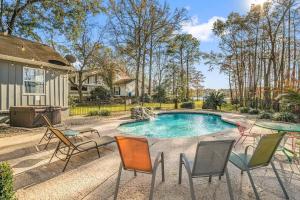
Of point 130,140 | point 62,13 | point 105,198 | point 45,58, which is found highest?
point 62,13

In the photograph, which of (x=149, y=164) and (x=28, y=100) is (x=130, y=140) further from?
(x=28, y=100)

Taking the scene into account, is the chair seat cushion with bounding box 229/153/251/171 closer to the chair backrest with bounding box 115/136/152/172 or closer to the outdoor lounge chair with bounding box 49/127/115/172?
the chair backrest with bounding box 115/136/152/172

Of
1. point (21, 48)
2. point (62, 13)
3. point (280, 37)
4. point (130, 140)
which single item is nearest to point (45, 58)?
point (21, 48)

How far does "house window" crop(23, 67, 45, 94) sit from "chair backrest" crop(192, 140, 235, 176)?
9380 mm

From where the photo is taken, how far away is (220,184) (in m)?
3.46

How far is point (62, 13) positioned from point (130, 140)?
551 inches

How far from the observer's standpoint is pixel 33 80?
10055 mm

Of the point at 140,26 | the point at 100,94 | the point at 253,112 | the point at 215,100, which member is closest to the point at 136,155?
the point at 253,112

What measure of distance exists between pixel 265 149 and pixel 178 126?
9404 millimetres

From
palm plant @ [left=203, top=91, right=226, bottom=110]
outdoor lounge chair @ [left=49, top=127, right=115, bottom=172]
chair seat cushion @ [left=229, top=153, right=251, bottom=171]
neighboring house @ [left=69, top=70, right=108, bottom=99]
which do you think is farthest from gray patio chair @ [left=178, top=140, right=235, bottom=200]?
neighboring house @ [left=69, top=70, right=108, bottom=99]

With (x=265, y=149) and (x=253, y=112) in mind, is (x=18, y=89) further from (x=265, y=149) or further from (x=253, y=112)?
(x=253, y=112)

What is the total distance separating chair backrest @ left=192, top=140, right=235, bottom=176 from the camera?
2.75m

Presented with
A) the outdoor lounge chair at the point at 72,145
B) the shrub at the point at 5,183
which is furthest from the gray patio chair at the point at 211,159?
the outdoor lounge chair at the point at 72,145

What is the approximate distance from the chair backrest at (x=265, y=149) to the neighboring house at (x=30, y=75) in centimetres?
928
